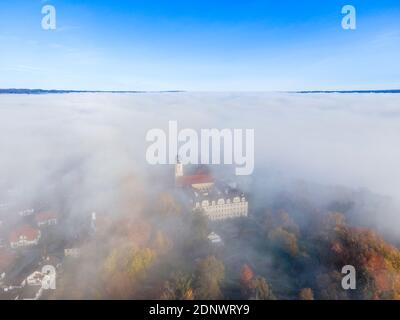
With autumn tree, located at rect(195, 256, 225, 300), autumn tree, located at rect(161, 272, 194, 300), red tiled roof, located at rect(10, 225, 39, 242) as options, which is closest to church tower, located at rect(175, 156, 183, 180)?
red tiled roof, located at rect(10, 225, 39, 242)

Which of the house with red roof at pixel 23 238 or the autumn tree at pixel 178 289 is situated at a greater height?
the autumn tree at pixel 178 289

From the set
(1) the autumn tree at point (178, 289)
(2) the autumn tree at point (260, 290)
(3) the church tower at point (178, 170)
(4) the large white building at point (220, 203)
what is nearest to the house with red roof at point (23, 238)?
(4) the large white building at point (220, 203)

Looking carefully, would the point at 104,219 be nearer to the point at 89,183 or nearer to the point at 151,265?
the point at 151,265

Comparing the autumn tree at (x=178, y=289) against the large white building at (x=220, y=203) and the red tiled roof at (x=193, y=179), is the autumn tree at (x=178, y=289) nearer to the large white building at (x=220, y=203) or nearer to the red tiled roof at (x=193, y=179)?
the large white building at (x=220, y=203)

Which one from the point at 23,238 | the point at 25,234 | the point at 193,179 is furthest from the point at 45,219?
the point at 193,179

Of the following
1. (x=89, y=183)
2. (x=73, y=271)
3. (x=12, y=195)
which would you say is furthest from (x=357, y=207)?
(x=12, y=195)
